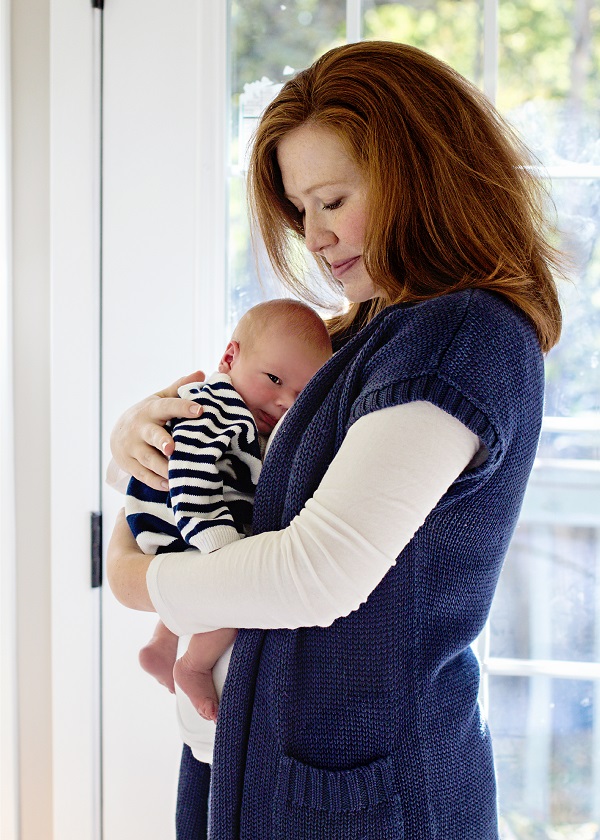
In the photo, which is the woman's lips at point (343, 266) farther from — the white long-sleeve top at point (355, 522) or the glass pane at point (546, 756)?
the glass pane at point (546, 756)

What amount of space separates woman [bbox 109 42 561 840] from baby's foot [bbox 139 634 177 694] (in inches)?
8.3

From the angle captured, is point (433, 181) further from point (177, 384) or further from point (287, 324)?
point (177, 384)

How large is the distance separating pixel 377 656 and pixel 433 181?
1.74 feet

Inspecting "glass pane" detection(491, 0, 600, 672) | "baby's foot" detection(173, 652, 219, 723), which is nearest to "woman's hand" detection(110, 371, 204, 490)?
"baby's foot" detection(173, 652, 219, 723)

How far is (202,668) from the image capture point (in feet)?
3.23

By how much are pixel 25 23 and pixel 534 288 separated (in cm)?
112

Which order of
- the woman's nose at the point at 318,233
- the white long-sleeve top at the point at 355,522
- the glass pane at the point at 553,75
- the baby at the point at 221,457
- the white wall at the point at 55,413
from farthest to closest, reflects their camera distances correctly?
1. the white wall at the point at 55,413
2. the glass pane at the point at 553,75
3. the woman's nose at the point at 318,233
4. the baby at the point at 221,457
5. the white long-sleeve top at the point at 355,522

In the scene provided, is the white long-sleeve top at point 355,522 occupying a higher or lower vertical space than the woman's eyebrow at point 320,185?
lower

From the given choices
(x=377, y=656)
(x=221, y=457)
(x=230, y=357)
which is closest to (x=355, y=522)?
(x=377, y=656)

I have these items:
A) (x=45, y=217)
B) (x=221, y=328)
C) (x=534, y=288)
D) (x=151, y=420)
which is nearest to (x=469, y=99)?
(x=534, y=288)

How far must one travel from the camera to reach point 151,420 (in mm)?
1032

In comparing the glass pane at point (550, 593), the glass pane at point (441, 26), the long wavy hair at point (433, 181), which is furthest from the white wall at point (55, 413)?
the glass pane at point (550, 593)

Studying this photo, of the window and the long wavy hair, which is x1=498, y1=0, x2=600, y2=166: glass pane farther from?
the long wavy hair

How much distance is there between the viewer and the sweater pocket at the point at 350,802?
854mm
